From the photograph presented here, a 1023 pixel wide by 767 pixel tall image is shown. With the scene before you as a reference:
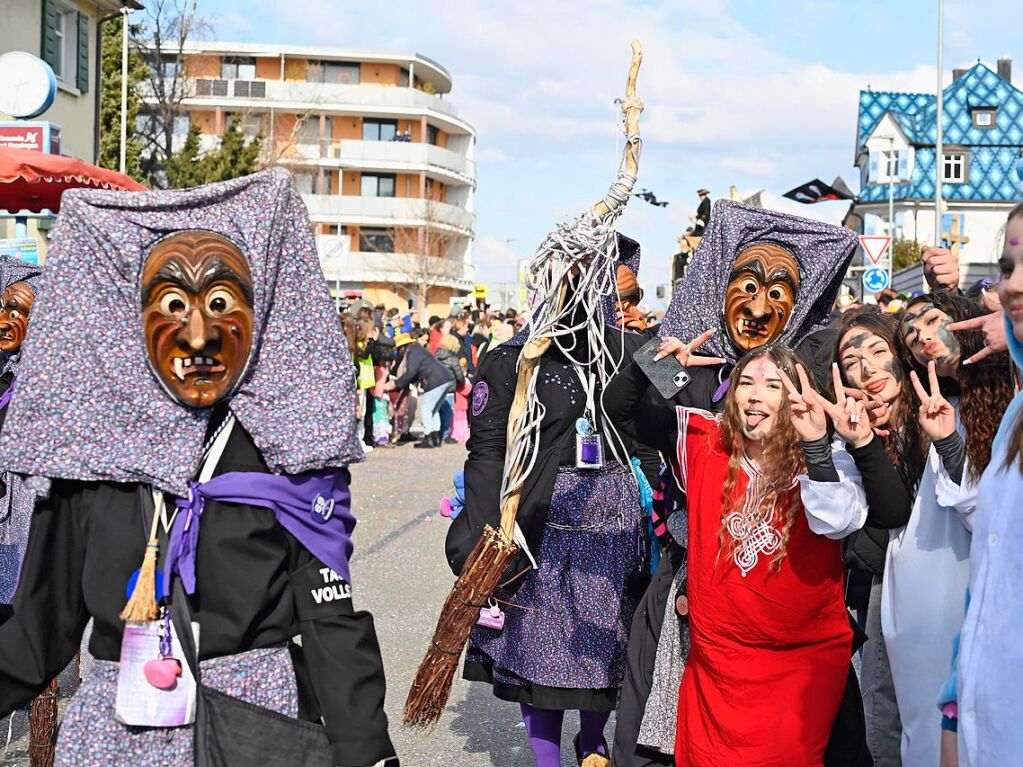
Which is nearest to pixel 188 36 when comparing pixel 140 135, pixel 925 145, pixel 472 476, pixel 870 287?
pixel 140 135

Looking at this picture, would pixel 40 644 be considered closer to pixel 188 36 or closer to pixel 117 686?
pixel 117 686

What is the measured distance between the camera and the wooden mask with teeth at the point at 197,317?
293 cm

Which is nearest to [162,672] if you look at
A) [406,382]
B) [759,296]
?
[759,296]

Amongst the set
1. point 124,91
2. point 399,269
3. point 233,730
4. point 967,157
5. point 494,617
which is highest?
point 967,157

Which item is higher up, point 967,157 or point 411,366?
point 967,157

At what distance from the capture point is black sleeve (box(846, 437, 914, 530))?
3.77 meters

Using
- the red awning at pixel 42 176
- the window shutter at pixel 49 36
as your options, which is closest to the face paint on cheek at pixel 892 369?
the red awning at pixel 42 176

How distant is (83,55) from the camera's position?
25.2 meters

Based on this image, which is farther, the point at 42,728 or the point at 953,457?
the point at 42,728

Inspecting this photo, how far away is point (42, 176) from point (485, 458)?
4732 millimetres

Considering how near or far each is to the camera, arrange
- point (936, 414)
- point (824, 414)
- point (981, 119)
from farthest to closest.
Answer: point (981, 119), point (824, 414), point (936, 414)

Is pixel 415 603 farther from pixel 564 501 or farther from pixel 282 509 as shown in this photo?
pixel 282 509

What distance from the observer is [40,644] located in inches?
115

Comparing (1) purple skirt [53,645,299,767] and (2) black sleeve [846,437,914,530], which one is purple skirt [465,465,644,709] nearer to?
(2) black sleeve [846,437,914,530]
